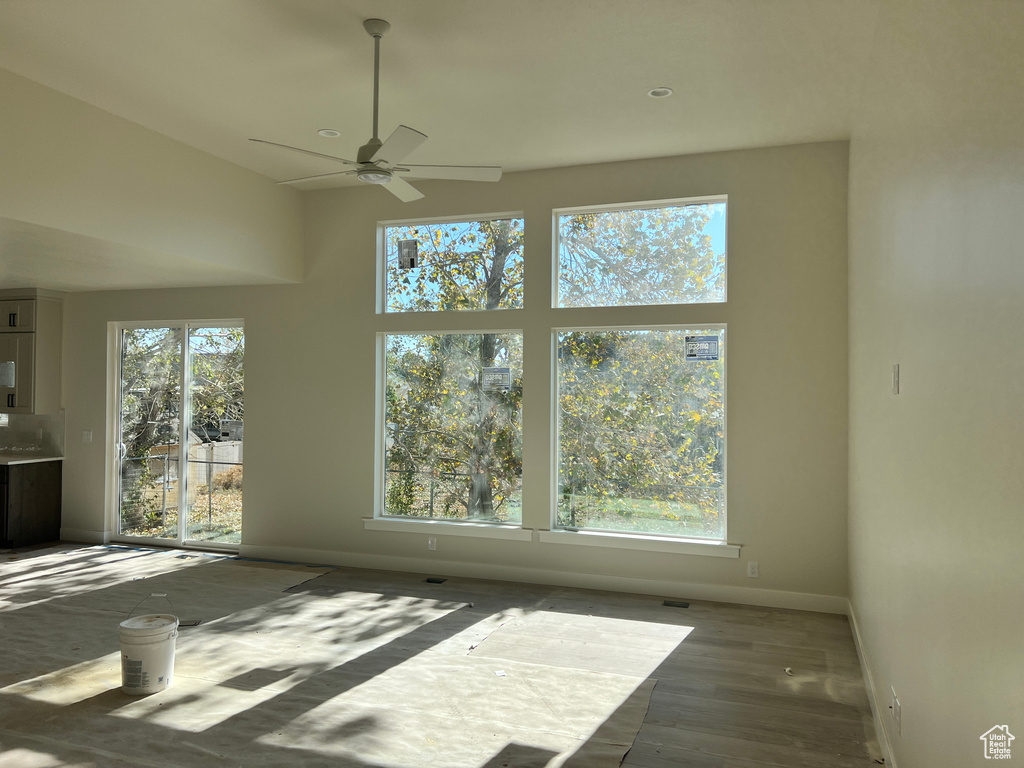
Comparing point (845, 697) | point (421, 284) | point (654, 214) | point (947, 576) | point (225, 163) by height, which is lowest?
A: point (845, 697)

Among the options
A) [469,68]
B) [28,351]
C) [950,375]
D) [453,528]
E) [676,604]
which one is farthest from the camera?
Result: [28,351]

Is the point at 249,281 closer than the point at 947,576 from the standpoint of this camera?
No

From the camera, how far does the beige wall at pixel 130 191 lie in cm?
406

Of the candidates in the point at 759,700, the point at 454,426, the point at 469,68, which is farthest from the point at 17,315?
the point at 759,700

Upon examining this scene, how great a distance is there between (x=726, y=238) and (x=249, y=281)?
4151 millimetres

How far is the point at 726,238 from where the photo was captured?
209 inches

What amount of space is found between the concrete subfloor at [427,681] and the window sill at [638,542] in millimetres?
379

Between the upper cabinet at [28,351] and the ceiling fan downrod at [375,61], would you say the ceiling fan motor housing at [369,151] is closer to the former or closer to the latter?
the ceiling fan downrod at [375,61]

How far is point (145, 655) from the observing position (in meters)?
3.53

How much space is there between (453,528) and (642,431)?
5.86 ft

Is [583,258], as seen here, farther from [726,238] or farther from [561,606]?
[561,606]

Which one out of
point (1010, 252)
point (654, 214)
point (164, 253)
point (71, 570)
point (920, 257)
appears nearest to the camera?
point (1010, 252)

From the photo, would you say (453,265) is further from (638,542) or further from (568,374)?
(638,542)

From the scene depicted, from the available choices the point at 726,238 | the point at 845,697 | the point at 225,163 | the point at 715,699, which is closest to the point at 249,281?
the point at 225,163
